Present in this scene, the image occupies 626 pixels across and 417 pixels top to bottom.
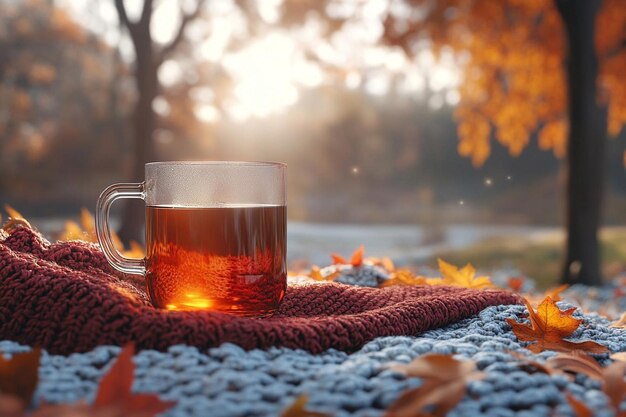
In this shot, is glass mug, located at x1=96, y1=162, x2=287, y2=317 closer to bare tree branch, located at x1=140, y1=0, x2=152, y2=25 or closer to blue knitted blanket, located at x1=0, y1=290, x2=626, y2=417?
blue knitted blanket, located at x1=0, y1=290, x2=626, y2=417

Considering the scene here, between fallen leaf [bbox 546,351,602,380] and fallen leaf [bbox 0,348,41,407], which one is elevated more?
fallen leaf [bbox 0,348,41,407]

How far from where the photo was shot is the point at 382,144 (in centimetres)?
2794

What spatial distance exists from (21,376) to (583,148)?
19.2 feet

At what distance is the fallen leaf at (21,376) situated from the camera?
3.22 feet

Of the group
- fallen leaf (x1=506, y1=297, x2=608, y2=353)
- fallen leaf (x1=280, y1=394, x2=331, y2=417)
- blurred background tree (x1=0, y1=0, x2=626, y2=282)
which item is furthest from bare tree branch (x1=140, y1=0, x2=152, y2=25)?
fallen leaf (x1=280, y1=394, x2=331, y2=417)

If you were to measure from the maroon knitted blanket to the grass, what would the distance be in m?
8.24

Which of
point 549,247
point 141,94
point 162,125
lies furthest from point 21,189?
point 549,247

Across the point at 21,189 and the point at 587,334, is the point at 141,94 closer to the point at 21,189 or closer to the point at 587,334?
the point at 587,334

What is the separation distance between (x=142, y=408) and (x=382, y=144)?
2746 cm

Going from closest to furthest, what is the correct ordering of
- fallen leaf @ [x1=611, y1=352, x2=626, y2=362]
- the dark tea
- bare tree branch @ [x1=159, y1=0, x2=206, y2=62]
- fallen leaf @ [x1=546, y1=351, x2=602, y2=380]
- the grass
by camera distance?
Result: fallen leaf @ [x1=546, y1=351, x2=602, y2=380] < fallen leaf @ [x1=611, y1=352, x2=626, y2=362] < the dark tea < bare tree branch @ [x1=159, y1=0, x2=206, y2=62] < the grass

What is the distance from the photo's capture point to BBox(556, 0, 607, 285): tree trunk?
18.7 ft

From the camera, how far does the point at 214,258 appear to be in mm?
1422

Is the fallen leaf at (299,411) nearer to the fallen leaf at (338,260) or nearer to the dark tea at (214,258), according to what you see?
the dark tea at (214,258)

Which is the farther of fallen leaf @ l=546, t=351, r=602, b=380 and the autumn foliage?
the autumn foliage
